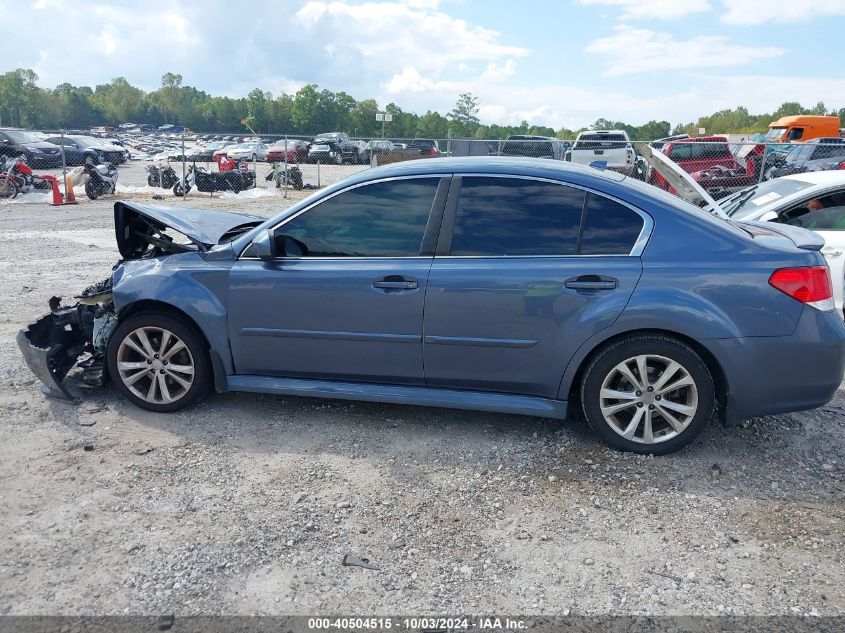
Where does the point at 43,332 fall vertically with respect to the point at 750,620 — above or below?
above

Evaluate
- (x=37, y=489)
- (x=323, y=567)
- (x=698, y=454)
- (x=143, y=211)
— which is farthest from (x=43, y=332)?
(x=698, y=454)

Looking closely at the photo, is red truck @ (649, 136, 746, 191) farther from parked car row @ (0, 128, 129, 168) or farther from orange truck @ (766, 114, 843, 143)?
parked car row @ (0, 128, 129, 168)

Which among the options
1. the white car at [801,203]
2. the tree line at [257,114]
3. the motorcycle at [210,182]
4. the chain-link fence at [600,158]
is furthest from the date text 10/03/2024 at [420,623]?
the tree line at [257,114]

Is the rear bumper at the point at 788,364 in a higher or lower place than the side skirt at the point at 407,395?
higher

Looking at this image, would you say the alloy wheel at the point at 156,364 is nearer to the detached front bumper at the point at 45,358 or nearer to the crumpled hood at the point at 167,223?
the detached front bumper at the point at 45,358

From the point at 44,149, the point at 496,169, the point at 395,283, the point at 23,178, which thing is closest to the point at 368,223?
the point at 395,283

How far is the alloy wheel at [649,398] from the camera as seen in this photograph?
3.61 metres

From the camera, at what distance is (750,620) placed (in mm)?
2518

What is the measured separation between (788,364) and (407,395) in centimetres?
212

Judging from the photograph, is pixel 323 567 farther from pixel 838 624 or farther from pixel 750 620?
pixel 838 624

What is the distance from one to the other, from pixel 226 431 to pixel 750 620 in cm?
297

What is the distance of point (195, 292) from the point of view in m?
4.13

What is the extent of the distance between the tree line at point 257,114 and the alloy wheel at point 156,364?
193ft

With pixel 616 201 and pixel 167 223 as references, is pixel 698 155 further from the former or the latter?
pixel 167 223
